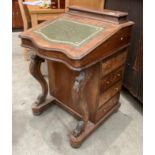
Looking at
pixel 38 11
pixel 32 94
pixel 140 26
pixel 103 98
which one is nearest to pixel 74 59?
pixel 103 98

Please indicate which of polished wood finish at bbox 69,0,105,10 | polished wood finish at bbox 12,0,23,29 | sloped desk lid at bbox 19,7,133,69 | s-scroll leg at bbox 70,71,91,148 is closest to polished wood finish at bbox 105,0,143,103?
polished wood finish at bbox 69,0,105,10

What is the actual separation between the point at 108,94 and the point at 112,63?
29 centimetres

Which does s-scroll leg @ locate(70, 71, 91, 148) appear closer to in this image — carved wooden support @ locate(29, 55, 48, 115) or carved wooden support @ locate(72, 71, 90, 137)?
carved wooden support @ locate(72, 71, 90, 137)

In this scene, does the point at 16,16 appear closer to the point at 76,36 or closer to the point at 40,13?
the point at 40,13

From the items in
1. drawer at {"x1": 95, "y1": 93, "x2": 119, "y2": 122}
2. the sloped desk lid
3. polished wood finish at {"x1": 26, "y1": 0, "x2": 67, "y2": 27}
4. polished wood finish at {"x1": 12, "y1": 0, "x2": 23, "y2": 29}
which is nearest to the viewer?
the sloped desk lid

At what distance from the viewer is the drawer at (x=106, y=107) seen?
1534 mm

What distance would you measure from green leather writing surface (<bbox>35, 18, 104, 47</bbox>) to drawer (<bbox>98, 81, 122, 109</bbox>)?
1.60 feet

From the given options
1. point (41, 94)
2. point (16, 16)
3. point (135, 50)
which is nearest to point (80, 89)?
point (41, 94)

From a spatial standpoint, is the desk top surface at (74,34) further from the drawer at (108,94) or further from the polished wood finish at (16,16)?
the polished wood finish at (16,16)

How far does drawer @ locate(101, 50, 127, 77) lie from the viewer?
4.27ft

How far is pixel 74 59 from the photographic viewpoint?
39.5 inches

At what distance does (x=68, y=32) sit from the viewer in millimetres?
1241

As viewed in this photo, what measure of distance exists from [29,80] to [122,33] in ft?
4.50

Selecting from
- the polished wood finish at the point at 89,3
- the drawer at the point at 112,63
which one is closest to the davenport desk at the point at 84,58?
the drawer at the point at 112,63
